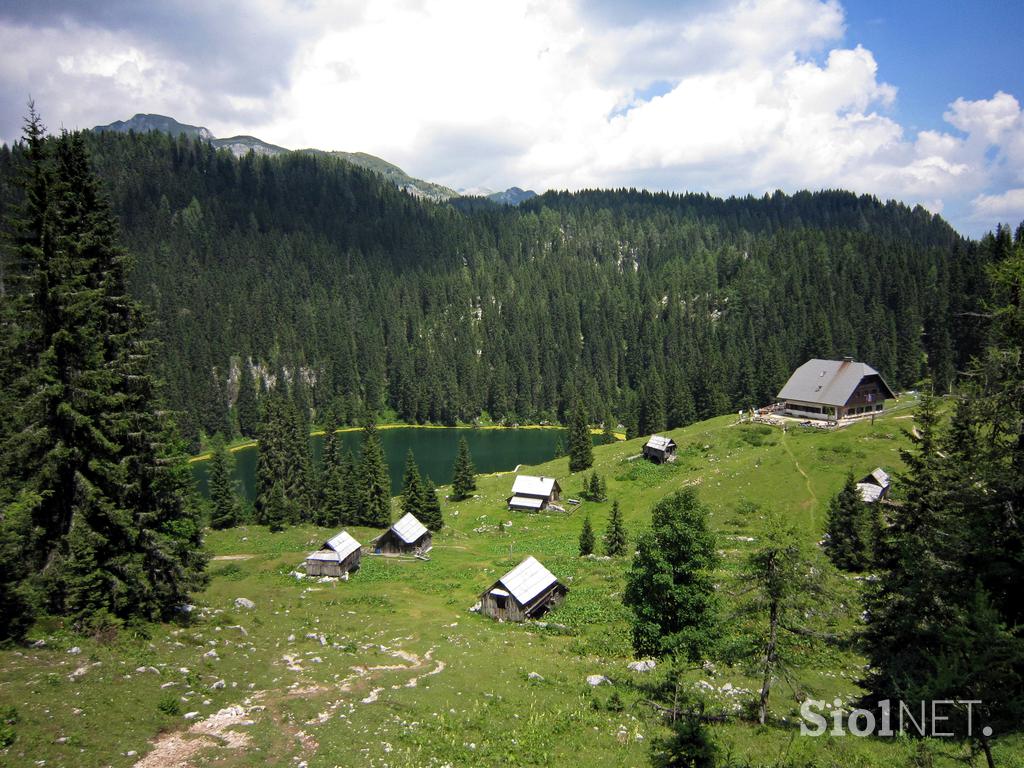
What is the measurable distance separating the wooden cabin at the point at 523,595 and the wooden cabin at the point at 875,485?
33.7 m

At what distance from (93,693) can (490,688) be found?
14.3 metres

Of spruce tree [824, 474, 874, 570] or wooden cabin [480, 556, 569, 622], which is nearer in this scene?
wooden cabin [480, 556, 569, 622]

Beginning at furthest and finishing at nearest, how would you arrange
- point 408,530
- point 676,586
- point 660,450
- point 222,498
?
1. point 660,450
2. point 222,498
3. point 408,530
4. point 676,586

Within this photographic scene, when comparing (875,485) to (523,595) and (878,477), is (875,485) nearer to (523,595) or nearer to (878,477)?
(878,477)

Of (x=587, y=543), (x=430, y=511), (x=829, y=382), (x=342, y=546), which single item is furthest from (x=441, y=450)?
(x=342, y=546)

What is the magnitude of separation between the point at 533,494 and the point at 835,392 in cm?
4393

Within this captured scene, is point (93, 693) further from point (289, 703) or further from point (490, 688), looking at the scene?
point (490, 688)

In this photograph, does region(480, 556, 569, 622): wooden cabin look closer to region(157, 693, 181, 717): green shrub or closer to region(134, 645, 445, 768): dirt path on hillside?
region(134, 645, 445, 768): dirt path on hillside

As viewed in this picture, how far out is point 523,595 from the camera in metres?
40.9

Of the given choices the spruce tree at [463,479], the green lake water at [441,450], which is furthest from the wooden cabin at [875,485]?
the green lake water at [441,450]

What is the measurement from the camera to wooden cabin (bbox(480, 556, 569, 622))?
40.7 metres

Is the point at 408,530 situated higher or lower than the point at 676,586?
lower

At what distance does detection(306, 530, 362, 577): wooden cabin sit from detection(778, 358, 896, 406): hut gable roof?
6449 centimetres


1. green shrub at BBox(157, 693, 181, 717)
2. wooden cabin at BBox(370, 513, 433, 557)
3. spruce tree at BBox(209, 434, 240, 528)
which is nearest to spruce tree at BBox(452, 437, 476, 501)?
wooden cabin at BBox(370, 513, 433, 557)
